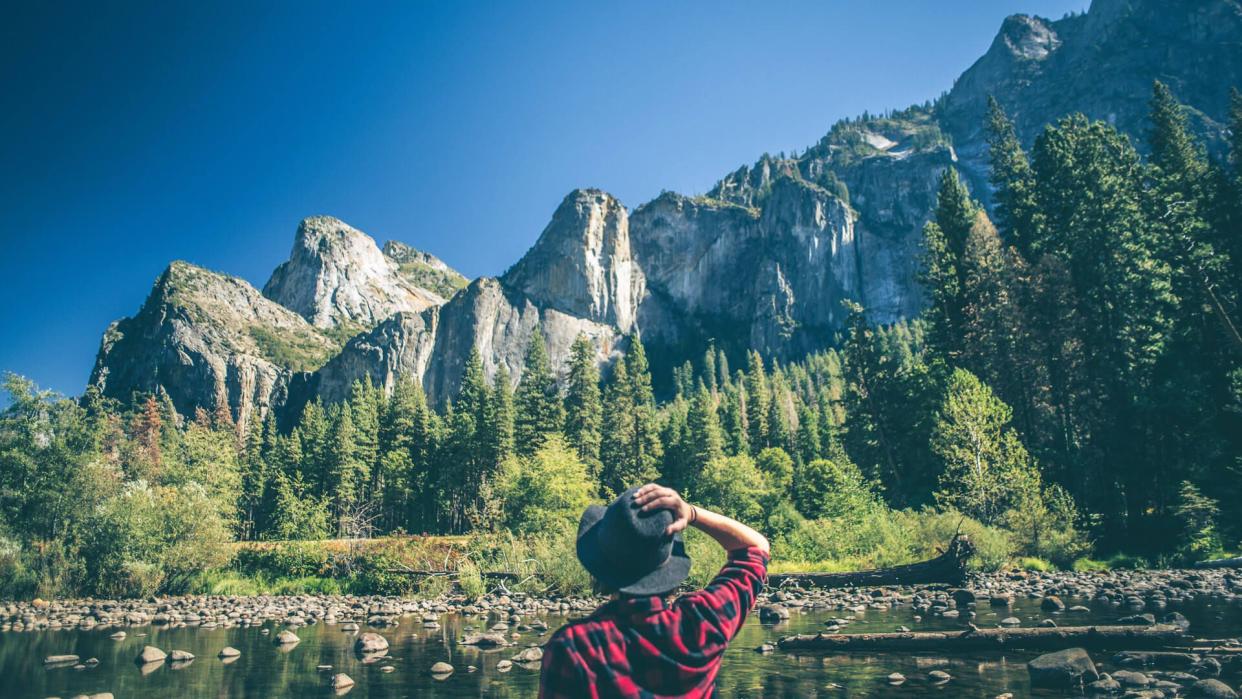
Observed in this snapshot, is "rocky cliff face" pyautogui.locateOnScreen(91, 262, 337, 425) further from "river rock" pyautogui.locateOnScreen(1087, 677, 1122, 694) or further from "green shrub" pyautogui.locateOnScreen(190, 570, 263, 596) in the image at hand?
"river rock" pyautogui.locateOnScreen(1087, 677, 1122, 694)

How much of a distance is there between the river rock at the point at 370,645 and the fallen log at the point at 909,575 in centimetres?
1506

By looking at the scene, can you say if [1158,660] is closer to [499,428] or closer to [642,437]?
[499,428]

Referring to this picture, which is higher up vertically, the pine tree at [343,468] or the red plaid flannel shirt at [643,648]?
the pine tree at [343,468]

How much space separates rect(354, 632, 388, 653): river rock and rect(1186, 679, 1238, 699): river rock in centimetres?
1477

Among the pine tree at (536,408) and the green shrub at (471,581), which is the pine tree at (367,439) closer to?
the pine tree at (536,408)

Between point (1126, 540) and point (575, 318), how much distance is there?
134 m

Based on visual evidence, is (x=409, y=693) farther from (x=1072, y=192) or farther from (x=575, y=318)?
(x=575, y=318)

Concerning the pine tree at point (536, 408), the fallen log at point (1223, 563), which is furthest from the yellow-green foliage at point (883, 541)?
the pine tree at point (536, 408)

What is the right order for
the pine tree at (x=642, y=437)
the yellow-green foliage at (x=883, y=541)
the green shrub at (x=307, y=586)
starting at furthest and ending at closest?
the pine tree at (x=642, y=437) → the green shrub at (x=307, y=586) → the yellow-green foliage at (x=883, y=541)

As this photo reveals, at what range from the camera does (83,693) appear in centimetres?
1173

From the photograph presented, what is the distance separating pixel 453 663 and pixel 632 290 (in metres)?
159

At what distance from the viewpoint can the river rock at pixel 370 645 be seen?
1532 cm

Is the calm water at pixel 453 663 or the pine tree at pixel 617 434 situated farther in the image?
the pine tree at pixel 617 434

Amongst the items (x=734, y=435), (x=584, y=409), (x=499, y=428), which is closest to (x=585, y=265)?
(x=734, y=435)
